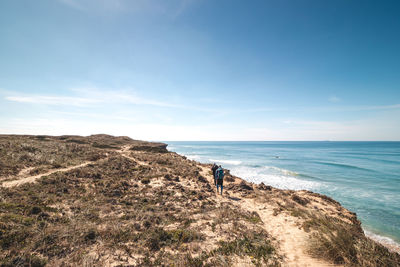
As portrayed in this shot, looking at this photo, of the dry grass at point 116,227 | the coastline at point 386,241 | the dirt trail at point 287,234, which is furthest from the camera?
the coastline at point 386,241

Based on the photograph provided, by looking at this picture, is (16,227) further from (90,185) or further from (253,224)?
(253,224)

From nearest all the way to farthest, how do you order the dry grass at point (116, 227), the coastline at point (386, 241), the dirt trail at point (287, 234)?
the dry grass at point (116, 227) < the dirt trail at point (287, 234) < the coastline at point (386, 241)

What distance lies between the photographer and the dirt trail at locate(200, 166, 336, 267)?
613 cm

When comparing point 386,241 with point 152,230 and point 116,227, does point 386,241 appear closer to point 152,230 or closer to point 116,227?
point 152,230

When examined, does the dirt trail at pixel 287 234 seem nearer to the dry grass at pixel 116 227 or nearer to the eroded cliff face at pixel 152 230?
the eroded cliff face at pixel 152 230

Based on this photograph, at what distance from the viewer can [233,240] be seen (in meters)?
6.99

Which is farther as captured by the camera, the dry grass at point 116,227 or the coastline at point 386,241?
the coastline at point 386,241

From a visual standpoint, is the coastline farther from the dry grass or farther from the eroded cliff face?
the dry grass

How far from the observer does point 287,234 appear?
8.34 m

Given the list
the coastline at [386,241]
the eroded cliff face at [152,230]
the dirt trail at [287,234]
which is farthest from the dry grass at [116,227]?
the coastline at [386,241]

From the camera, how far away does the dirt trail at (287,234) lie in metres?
6.13

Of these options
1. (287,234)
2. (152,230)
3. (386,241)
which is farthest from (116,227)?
(386,241)

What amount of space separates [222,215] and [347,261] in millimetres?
5502

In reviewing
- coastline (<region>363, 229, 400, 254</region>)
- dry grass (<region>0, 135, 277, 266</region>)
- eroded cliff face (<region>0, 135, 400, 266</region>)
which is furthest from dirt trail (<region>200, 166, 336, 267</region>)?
coastline (<region>363, 229, 400, 254</region>)
